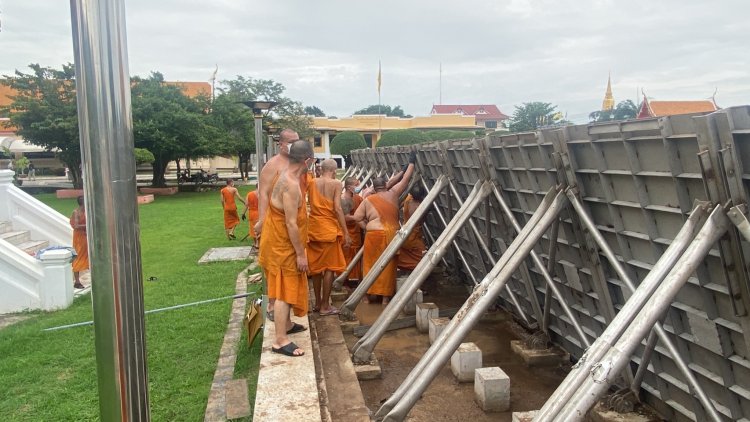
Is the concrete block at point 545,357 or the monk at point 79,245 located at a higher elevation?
the monk at point 79,245

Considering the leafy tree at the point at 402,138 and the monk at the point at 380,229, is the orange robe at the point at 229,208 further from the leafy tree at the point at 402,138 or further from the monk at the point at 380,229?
the leafy tree at the point at 402,138

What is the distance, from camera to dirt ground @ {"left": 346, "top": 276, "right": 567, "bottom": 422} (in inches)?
174

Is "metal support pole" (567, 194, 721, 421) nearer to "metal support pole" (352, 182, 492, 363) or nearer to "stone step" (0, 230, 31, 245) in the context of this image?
"metal support pole" (352, 182, 492, 363)

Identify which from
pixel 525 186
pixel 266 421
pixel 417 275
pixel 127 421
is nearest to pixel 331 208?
pixel 417 275

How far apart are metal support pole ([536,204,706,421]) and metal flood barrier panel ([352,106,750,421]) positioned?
17cm

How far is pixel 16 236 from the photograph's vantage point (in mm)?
9672

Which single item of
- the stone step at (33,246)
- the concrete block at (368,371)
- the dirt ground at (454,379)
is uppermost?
the stone step at (33,246)

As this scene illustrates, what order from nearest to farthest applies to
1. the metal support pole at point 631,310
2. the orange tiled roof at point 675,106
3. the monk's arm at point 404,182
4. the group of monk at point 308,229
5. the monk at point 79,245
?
the metal support pole at point 631,310 < the group of monk at point 308,229 < the monk's arm at point 404,182 < the monk at point 79,245 < the orange tiled roof at point 675,106

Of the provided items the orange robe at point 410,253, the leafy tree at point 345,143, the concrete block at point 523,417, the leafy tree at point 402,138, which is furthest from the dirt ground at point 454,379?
the leafy tree at point 345,143

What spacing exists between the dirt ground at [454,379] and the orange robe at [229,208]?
21.0 ft

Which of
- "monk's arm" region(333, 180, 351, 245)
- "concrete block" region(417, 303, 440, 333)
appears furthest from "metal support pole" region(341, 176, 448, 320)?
"concrete block" region(417, 303, 440, 333)

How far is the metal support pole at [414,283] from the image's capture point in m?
5.07

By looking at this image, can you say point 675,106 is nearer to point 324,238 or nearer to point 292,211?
point 324,238

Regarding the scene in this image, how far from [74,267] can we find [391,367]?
5.98 meters
